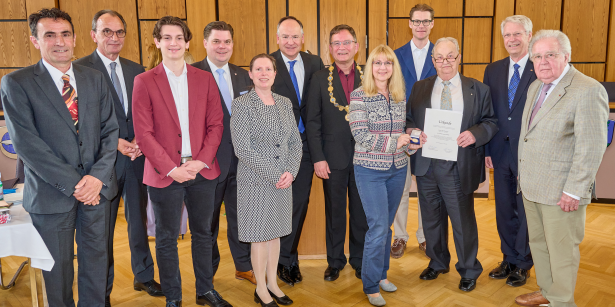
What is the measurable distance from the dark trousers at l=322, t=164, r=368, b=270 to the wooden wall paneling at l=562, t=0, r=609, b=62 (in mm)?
6253

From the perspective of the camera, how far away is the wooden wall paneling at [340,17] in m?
6.40

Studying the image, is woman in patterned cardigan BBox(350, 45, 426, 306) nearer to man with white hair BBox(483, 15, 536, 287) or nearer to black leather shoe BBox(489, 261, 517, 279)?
man with white hair BBox(483, 15, 536, 287)

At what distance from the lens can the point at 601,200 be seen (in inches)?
215

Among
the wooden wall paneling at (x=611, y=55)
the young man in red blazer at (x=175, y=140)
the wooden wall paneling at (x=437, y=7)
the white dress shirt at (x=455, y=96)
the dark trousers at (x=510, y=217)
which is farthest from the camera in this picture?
the wooden wall paneling at (x=611, y=55)

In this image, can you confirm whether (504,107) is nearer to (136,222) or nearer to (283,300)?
(283,300)

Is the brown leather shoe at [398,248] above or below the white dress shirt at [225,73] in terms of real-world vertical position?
below

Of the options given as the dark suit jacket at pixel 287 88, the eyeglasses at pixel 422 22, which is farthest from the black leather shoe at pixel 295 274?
the eyeglasses at pixel 422 22

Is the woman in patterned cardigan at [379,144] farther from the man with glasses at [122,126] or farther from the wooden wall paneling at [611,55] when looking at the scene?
the wooden wall paneling at [611,55]

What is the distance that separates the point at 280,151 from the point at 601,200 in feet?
16.0

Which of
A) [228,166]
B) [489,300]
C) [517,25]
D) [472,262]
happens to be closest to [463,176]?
[472,262]

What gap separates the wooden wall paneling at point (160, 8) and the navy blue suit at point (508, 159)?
5.03m

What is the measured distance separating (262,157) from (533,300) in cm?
210

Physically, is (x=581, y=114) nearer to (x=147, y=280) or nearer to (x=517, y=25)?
(x=517, y=25)

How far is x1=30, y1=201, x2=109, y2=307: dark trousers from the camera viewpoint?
2.23 metres
